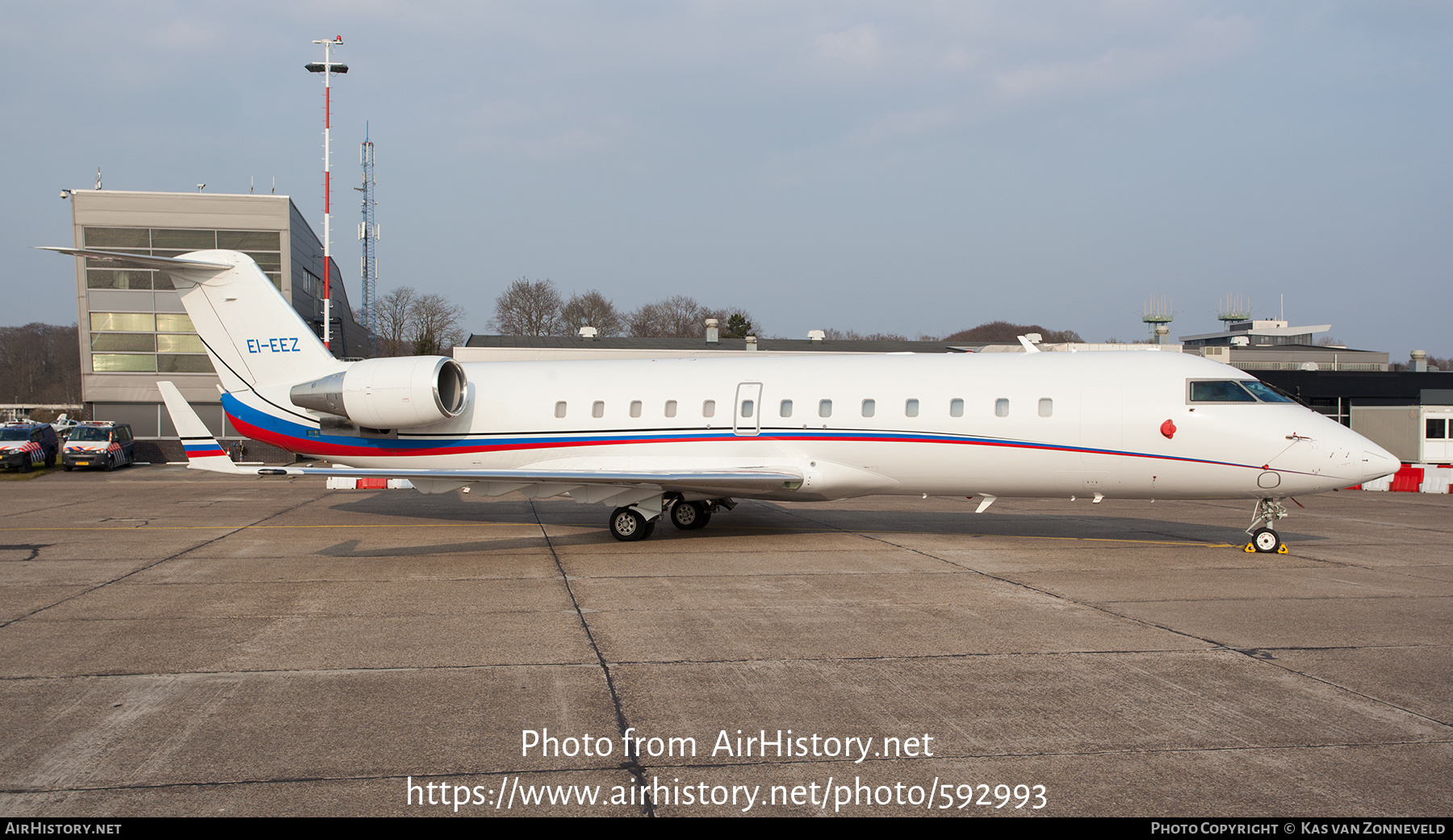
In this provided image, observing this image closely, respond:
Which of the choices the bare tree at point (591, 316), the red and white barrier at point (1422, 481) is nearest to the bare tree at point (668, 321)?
the bare tree at point (591, 316)

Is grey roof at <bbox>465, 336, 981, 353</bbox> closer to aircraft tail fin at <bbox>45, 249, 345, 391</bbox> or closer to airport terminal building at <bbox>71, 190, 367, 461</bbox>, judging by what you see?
airport terminal building at <bbox>71, 190, 367, 461</bbox>

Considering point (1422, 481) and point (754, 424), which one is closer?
point (754, 424)

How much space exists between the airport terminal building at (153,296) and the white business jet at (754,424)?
25.6 metres

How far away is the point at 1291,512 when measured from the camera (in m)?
19.8

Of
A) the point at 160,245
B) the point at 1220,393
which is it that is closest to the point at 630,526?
the point at 1220,393

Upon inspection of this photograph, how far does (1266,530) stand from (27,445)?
36.9m

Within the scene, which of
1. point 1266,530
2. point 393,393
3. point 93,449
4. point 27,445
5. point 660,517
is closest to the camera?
point 1266,530

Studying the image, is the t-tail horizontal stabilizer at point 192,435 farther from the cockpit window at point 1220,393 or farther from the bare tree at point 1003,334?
the bare tree at point 1003,334

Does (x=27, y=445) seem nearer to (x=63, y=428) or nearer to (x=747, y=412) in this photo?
(x=63, y=428)

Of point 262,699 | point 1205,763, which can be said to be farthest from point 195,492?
point 1205,763

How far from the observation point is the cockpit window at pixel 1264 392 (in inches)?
500

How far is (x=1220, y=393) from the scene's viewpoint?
12719 millimetres

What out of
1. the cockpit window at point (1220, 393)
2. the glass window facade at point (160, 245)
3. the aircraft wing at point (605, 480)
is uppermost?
the glass window facade at point (160, 245)

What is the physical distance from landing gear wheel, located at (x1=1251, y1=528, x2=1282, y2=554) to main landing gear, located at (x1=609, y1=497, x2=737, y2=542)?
8.50 m
